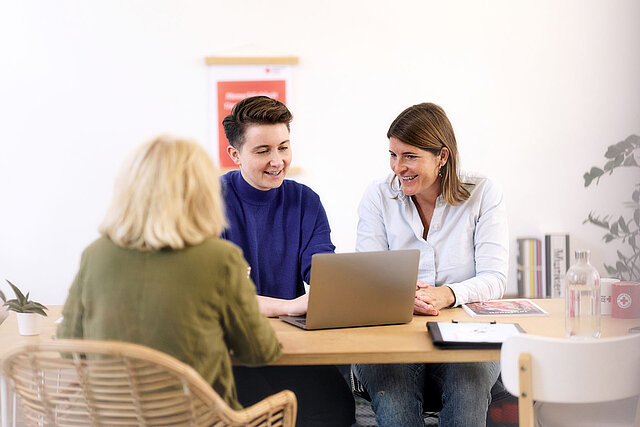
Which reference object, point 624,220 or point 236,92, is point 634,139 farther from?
point 236,92

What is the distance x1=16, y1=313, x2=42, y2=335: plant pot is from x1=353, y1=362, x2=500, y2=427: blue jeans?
0.93 m

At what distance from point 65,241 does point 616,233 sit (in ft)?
9.86

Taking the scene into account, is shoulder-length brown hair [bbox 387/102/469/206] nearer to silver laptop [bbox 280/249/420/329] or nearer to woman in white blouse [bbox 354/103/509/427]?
woman in white blouse [bbox 354/103/509/427]

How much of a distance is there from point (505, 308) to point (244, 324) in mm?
917

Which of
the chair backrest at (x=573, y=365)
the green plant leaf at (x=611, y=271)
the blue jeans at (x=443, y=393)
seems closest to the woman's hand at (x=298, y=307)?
the blue jeans at (x=443, y=393)

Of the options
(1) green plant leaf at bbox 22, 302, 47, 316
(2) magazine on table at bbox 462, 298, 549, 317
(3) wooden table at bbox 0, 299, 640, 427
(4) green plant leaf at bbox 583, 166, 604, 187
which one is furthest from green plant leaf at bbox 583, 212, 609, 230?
(1) green plant leaf at bbox 22, 302, 47, 316

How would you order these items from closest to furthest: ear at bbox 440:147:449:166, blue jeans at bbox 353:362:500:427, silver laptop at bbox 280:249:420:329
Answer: silver laptop at bbox 280:249:420:329, blue jeans at bbox 353:362:500:427, ear at bbox 440:147:449:166

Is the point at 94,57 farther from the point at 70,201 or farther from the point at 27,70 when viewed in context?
the point at 70,201

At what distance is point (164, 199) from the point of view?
4.44ft

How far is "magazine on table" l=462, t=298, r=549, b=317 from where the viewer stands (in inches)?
75.2

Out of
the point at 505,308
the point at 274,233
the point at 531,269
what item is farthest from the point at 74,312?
the point at 531,269

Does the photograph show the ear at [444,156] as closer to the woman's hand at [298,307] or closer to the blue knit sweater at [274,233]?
the blue knit sweater at [274,233]

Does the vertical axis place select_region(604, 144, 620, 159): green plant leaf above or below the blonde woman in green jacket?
above

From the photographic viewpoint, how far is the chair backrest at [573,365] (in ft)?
4.66
